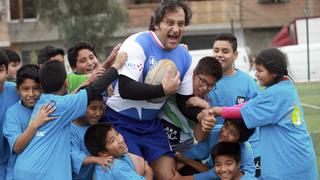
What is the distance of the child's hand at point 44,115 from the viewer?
15.2ft

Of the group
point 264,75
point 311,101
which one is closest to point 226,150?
point 264,75

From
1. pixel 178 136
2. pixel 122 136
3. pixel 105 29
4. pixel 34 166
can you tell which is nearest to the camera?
pixel 34 166

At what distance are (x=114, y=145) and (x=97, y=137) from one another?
0.46 ft

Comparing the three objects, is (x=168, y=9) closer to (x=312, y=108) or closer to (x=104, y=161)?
(x=104, y=161)

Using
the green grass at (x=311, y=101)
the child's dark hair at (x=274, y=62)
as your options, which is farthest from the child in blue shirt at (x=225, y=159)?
the green grass at (x=311, y=101)

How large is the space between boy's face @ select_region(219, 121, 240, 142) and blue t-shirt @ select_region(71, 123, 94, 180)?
1133mm

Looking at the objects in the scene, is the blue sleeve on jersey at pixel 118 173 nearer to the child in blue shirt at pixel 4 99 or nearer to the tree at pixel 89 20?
the child in blue shirt at pixel 4 99

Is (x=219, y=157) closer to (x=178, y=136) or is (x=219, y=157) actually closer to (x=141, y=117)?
(x=178, y=136)

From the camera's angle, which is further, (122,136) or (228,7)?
(228,7)

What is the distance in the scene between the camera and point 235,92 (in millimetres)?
6191

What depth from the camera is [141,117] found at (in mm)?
5074

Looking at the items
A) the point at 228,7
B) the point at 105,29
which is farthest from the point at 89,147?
the point at 228,7

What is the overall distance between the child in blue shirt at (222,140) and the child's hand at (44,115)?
1272 mm

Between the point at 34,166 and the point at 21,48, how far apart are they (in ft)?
110
